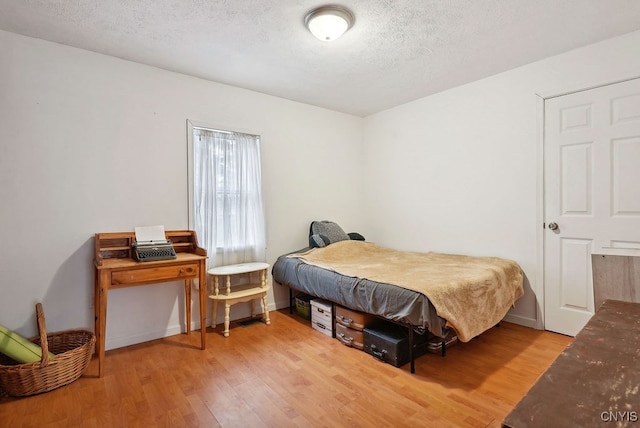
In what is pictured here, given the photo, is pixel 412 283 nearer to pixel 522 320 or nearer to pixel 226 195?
pixel 522 320

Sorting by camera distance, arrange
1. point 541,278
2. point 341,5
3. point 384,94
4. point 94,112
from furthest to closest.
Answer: point 384,94, point 541,278, point 94,112, point 341,5

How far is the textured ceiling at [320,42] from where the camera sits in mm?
2027

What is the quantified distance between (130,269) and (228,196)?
3.97ft

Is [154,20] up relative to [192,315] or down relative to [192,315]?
up

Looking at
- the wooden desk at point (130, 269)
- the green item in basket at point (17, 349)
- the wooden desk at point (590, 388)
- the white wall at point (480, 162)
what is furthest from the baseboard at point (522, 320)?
the green item in basket at point (17, 349)

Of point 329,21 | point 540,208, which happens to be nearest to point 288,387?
point 329,21

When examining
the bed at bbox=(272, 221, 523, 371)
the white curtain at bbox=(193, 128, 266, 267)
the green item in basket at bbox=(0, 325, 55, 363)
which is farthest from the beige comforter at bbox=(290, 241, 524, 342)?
the green item in basket at bbox=(0, 325, 55, 363)

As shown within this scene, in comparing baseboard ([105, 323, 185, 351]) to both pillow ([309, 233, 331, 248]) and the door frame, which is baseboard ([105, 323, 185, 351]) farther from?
the door frame

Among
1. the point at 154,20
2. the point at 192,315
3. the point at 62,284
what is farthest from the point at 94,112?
the point at 192,315

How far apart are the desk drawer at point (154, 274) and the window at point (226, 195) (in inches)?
24.0

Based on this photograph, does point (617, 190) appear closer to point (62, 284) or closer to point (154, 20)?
point (154, 20)

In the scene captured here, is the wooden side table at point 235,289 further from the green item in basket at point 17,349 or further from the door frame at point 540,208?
the door frame at point 540,208

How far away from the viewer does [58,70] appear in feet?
8.02

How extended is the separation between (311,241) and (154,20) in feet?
8.15
